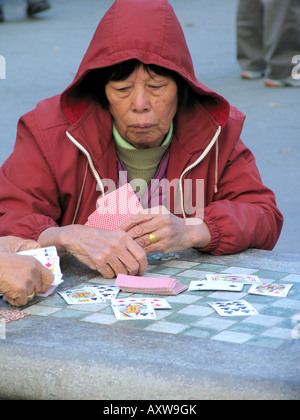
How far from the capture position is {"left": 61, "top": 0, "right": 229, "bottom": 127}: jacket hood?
114 inches

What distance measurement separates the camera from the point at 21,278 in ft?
7.68

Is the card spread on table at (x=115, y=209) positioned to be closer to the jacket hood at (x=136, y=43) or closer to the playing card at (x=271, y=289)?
the jacket hood at (x=136, y=43)

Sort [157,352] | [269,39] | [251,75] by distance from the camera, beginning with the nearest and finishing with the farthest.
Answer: [157,352] < [269,39] < [251,75]

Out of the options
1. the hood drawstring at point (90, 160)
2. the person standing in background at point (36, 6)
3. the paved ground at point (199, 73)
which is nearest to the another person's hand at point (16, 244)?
the hood drawstring at point (90, 160)

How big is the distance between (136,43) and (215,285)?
976mm

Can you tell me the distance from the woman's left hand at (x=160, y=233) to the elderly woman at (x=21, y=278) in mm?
456

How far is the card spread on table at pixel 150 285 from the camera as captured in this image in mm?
2436

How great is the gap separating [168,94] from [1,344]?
132cm

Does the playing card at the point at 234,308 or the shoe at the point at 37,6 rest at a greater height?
the playing card at the point at 234,308

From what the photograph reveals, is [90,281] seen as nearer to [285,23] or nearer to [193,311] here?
[193,311]

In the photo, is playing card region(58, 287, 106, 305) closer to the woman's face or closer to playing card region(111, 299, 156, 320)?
playing card region(111, 299, 156, 320)

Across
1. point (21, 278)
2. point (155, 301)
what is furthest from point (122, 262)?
A: point (21, 278)

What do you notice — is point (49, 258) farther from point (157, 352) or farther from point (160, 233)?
point (157, 352)

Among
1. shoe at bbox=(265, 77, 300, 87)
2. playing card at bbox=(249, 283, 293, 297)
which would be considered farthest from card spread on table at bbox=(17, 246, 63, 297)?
shoe at bbox=(265, 77, 300, 87)
